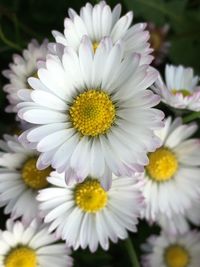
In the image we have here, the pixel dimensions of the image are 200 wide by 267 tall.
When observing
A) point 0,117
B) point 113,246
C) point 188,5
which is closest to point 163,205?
point 113,246

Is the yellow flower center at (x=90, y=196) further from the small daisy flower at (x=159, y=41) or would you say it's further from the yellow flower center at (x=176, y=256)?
the small daisy flower at (x=159, y=41)

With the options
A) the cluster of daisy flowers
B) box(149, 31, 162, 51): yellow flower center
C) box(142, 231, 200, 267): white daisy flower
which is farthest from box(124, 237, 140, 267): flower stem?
box(149, 31, 162, 51): yellow flower center

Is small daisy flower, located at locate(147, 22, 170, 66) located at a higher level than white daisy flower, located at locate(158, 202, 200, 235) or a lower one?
higher

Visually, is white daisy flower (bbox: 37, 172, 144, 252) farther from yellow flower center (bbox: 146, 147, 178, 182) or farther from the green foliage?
the green foliage

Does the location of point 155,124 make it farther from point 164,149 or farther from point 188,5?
point 188,5

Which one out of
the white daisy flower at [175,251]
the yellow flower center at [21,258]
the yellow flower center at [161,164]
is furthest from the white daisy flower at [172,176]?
the yellow flower center at [21,258]

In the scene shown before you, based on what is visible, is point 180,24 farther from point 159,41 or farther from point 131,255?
point 131,255

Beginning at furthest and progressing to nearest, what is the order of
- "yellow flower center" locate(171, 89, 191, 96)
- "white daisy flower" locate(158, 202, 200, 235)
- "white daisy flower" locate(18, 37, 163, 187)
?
"white daisy flower" locate(158, 202, 200, 235)
"yellow flower center" locate(171, 89, 191, 96)
"white daisy flower" locate(18, 37, 163, 187)
